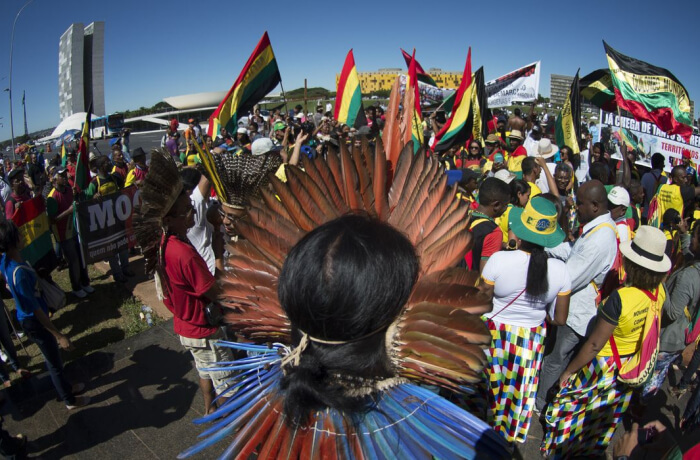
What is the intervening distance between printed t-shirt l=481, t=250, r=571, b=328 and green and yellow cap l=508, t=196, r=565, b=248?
0.37 feet

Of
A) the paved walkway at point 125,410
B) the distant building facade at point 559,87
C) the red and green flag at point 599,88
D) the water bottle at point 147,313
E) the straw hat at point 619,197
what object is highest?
the distant building facade at point 559,87

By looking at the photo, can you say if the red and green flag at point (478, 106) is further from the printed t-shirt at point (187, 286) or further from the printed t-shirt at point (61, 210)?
the printed t-shirt at point (61, 210)

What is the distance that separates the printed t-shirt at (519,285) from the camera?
2496 mm

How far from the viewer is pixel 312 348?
36.9 inches

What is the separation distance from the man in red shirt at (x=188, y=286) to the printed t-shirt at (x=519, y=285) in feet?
5.84

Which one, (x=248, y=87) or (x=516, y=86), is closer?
(x=248, y=87)

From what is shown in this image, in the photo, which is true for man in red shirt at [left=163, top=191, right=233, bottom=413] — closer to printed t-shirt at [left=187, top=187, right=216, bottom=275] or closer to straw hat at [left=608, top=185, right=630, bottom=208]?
printed t-shirt at [left=187, top=187, right=216, bottom=275]

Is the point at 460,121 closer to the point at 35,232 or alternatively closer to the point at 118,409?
the point at 118,409

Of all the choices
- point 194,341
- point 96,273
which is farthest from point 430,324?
point 96,273

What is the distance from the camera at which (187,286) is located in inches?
101

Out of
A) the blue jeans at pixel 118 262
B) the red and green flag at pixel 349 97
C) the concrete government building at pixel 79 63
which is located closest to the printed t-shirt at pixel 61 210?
the blue jeans at pixel 118 262

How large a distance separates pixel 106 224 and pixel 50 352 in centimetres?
252

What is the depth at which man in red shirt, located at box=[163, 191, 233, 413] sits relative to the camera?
2.45 metres

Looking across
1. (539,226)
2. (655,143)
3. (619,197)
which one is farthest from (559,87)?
(539,226)
